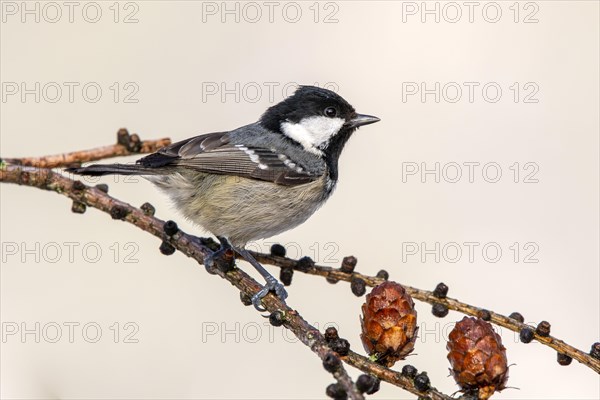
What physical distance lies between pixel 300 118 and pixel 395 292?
1.64 m

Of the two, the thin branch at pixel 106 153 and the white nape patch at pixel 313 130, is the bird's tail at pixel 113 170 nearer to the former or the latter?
the thin branch at pixel 106 153

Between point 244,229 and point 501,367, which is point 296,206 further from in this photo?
point 501,367

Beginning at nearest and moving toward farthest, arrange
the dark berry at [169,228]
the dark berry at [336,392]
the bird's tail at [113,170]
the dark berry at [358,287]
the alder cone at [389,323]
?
the dark berry at [336,392] → the alder cone at [389,323] → the dark berry at [358,287] → the dark berry at [169,228] → the bird's tail at [113,170]

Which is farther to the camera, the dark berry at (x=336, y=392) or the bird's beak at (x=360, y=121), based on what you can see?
the bird's beak at (x=360, y=121)

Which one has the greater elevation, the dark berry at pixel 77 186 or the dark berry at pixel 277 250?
the dark berry at pixel 77 186

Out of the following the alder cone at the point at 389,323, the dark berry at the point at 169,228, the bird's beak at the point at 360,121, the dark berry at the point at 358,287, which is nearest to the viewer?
the alder cone at the point at 389,323

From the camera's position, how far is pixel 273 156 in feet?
8.84

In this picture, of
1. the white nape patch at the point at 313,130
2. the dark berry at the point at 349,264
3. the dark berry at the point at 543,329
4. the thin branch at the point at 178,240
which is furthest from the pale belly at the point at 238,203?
the dark berry at the point at 543,329

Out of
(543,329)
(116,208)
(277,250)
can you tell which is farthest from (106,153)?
(543,329)

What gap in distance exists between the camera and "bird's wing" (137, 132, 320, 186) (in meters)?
2.51

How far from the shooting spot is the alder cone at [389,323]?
1220 mm

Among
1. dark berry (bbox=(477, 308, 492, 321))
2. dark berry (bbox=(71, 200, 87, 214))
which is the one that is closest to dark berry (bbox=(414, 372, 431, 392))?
dark berry (bbox=(477, 308, 492, 321))

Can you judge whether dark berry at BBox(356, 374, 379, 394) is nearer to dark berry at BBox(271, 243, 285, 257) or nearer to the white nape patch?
dark berry at BBox(271, 243, 285, 257)

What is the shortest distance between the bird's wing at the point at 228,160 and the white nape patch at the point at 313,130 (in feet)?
0.47
